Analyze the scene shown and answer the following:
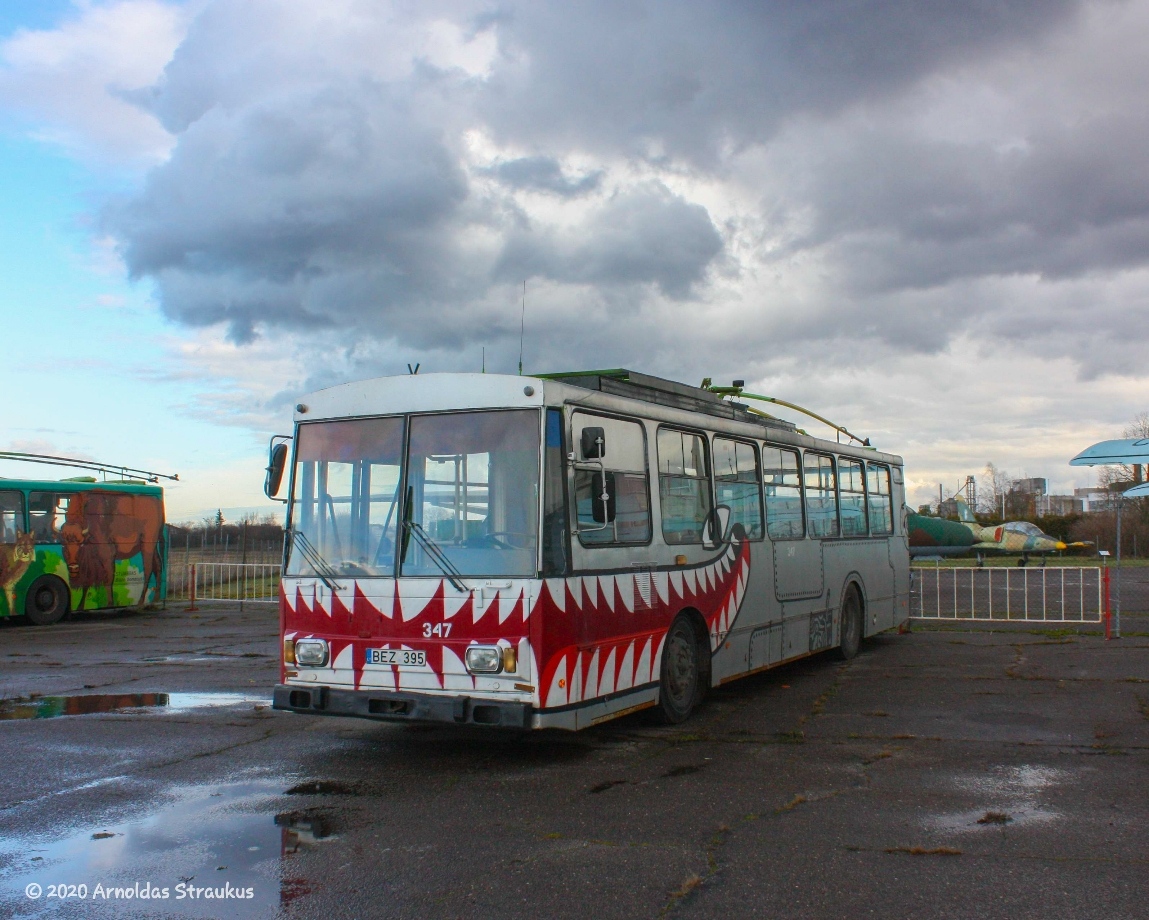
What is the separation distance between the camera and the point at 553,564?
291 inches

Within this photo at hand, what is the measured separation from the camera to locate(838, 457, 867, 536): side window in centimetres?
1373

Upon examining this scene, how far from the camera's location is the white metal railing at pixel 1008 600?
17.9 m

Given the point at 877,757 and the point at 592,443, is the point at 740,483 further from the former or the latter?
the point at 877,757

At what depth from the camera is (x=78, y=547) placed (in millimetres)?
21812

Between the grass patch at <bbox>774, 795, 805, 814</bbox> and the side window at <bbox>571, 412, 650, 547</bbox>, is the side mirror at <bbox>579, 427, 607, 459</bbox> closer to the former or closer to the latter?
the side window at <bbox>571, 412, 650, 547</bbox>

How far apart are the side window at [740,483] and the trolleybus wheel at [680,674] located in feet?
4.73

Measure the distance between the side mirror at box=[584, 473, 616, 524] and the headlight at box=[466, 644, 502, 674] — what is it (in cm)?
125

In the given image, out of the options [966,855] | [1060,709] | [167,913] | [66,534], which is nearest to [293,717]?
[167,913]

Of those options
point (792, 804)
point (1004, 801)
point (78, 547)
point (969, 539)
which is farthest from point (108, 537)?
point (969, 539)

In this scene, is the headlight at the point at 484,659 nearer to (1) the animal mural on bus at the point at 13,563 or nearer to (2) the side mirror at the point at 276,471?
(2) the side mirror at the point at 276,471

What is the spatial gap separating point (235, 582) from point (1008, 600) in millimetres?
16974

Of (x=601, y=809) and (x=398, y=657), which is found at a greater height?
(x=398, y=657)

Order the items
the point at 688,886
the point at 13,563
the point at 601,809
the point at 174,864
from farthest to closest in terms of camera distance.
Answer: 1. the point at 13,563
2. the point at 601,809
3. the point at 174,864
4. the point at 688,886

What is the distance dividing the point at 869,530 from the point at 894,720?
5656 mm
